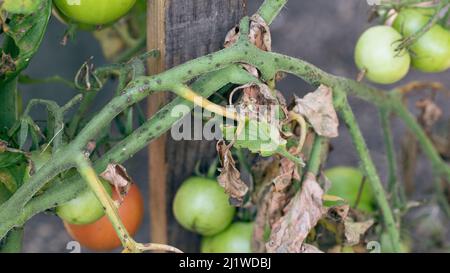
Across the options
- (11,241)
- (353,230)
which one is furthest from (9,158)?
(353,230)

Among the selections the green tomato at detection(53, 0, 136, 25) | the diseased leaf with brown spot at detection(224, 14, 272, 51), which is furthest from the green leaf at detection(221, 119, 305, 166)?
the green tomato at detection(53, 0, 136, 25)

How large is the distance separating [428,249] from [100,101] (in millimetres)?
1037

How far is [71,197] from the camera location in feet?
3.04

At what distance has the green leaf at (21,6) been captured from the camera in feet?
2.79

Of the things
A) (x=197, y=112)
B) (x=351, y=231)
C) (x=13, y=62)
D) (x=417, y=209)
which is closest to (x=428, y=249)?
(x=417, y=209)

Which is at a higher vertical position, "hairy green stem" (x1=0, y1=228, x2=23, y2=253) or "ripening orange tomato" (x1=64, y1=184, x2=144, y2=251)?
"ripening orange tomato" (x1=64, y1=184, x2=144, y2=251)

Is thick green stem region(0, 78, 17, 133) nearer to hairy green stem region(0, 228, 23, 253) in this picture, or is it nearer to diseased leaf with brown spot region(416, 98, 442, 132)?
hairy green stem region(0, 228, 23, 253)

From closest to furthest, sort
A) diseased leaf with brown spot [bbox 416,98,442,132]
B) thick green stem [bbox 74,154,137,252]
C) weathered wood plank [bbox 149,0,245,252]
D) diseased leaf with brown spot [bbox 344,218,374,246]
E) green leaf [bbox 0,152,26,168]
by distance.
Result: thick green stem [bbox 74,154,137,252]
green leaf [bbox 0,152,26,168]
weathered wood plank [bbox 149,0,245,252]
diseased leaf with brown spot [bbox 344,218,374,246]
diseased leaf with brown spot [bbox 416,98,442,132]

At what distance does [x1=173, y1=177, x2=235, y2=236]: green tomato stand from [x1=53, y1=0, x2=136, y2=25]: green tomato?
0.36 meters

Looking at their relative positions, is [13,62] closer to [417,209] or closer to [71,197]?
[71,197]

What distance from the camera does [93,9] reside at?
0.98 m

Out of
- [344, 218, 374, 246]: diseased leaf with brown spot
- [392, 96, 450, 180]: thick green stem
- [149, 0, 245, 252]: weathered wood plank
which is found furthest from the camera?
[392, 96, 450, 180]: thick green stem

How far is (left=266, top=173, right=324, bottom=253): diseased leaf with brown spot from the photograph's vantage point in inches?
41.6

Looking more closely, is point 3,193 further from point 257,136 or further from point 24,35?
point 257,136
